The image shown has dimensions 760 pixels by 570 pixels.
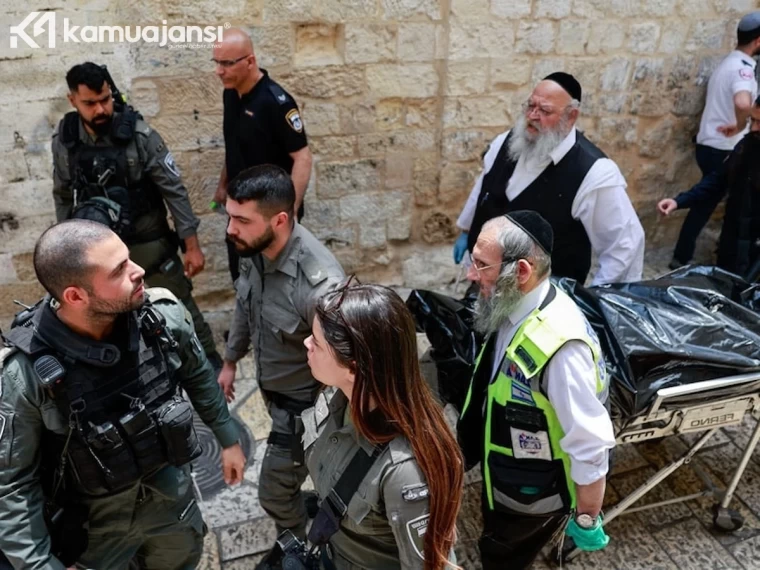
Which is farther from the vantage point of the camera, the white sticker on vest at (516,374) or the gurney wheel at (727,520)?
the gurney wheel at (727,520)

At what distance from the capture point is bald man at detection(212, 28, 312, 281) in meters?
3.83

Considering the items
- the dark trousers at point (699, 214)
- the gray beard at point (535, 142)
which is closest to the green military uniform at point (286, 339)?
the gray beard at point (535, 142)

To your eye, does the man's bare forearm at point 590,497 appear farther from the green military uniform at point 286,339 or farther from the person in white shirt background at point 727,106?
the person in white shirt background at point 727,106

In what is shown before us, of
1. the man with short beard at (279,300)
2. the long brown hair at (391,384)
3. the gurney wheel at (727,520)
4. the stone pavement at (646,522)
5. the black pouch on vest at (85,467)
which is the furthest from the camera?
the gurney wheel at (727,520)

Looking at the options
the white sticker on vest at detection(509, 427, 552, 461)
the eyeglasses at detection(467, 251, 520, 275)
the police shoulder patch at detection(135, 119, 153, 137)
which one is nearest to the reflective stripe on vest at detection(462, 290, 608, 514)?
the white sticker on vest at detection(509, 427, 552, 461)

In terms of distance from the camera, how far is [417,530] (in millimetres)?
1752

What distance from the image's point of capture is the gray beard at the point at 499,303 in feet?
7.88

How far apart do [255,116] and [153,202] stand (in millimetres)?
863

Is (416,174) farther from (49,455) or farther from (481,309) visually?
(49,455)

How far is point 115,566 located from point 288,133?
102 inches

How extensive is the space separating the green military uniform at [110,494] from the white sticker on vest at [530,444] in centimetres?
120

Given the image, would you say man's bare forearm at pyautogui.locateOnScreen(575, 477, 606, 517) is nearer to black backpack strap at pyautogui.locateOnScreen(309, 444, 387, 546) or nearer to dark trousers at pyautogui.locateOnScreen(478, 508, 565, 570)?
dark trousers at pyautogui.locateOnScreen(478, 508, 565, 570)

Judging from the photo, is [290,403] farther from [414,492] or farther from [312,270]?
[414,492]

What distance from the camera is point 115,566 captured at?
2.43m
